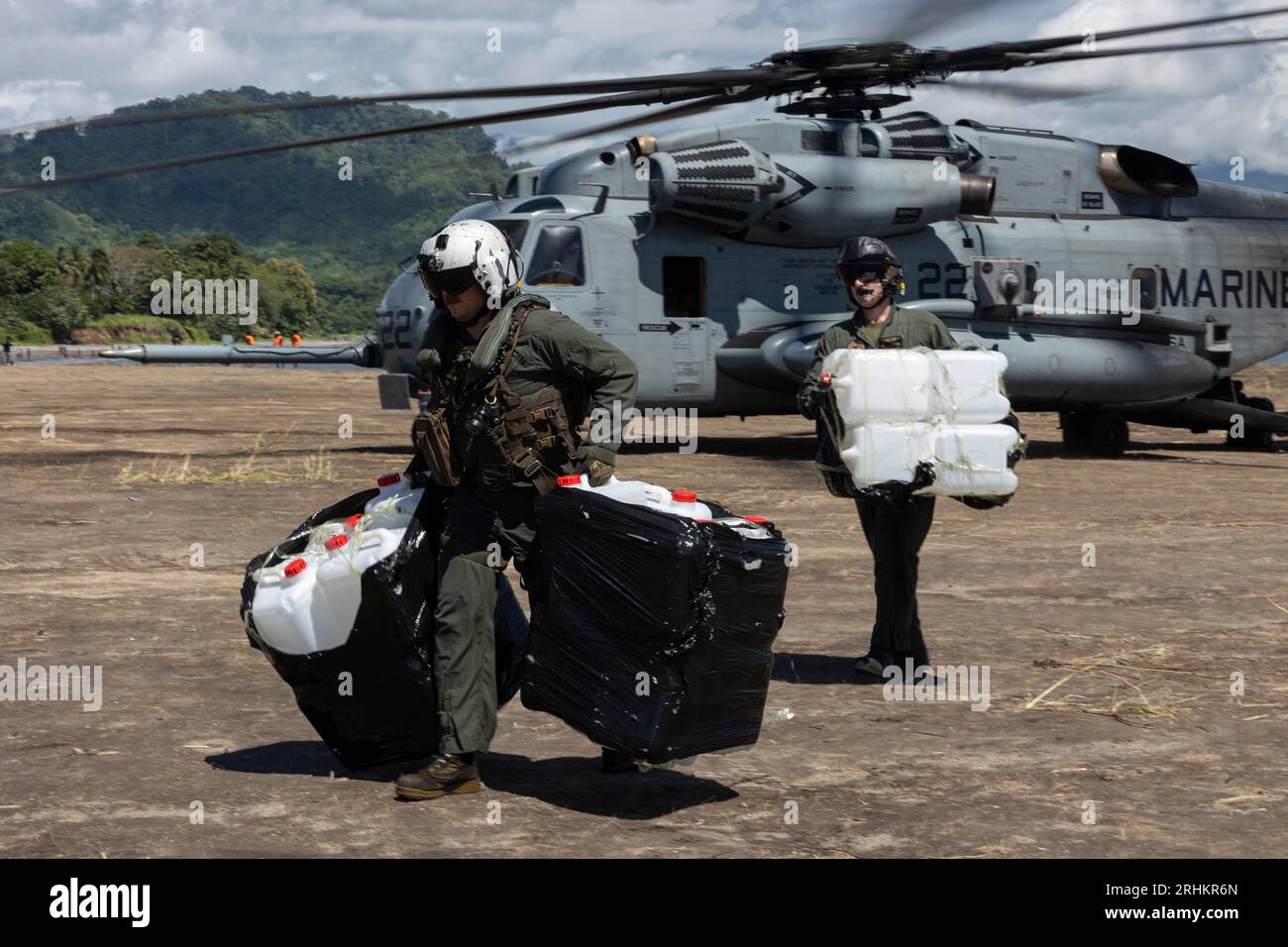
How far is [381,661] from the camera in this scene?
546cm

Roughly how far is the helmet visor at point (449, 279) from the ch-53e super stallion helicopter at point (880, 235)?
9.22 m

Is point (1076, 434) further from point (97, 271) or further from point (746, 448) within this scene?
point (97, 271)

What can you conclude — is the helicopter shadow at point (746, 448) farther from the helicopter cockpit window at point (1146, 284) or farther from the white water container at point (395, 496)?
the white water container at point (395, 496)

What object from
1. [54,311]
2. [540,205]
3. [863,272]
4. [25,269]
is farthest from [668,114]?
[25,269]

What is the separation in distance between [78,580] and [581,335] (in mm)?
5425

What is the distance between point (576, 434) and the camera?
5762mm

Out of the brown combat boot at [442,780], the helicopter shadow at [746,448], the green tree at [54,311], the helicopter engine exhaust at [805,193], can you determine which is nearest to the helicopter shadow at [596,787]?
the brown combat boot at [442,780]

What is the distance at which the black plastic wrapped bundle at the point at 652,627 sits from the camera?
5184mm

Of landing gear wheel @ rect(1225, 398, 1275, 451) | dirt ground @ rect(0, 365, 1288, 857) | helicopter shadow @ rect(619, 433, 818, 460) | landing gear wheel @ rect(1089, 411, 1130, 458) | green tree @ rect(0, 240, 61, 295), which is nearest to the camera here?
dirt ground @ rect(0, 365, 1288, 857)

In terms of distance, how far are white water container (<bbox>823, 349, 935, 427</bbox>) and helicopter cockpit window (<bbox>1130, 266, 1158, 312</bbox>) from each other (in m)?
13.3

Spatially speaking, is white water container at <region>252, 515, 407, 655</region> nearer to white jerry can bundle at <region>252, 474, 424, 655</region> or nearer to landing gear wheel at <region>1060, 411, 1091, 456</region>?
white jerry can bundle at <region>252, 474, 424, 655</region>

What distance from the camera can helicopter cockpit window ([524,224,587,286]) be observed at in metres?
16.7

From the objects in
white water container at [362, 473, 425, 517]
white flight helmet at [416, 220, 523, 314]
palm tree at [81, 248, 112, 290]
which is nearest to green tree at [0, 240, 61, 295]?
palm tree at [81, 248, 112, 290]
